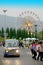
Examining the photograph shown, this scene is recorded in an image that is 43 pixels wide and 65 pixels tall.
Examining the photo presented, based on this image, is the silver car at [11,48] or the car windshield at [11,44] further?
the car windshield at [11,44]

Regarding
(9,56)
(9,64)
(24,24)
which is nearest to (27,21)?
(24,24)

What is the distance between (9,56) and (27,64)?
337 inches

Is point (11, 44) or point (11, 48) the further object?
point (11, 44)

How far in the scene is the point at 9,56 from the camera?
88.2 ft

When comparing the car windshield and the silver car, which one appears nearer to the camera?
the silver car

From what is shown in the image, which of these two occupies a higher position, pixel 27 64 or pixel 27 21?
pixel 27 21

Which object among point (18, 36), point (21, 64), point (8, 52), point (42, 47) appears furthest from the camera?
point (18, 36)

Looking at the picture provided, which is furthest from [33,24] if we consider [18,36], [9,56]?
[9,56]

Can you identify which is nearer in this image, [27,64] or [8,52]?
[27,64]

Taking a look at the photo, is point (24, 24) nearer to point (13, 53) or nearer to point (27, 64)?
point (13, 53)

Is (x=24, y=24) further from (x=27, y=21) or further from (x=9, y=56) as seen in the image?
(x=9, y=56)

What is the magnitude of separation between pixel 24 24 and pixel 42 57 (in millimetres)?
38631

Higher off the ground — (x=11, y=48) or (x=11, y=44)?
(x=11, y=44)

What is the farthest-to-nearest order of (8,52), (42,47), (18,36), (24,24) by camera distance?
(18,36) < (24,24) < (8,52) < (42,47)
